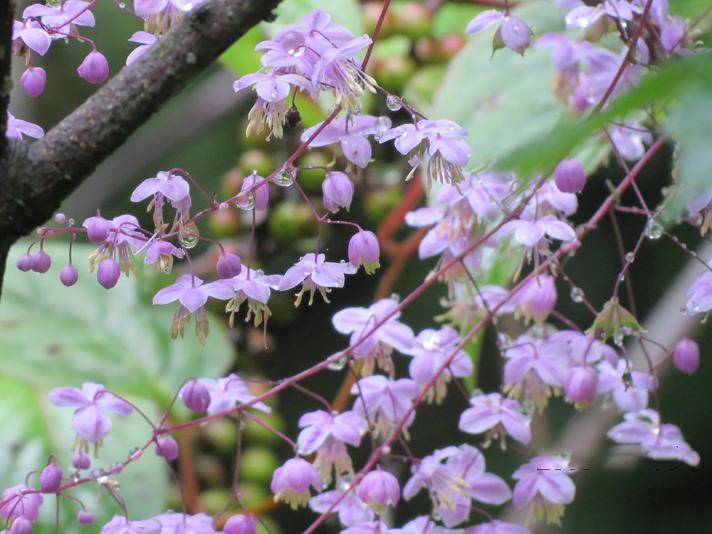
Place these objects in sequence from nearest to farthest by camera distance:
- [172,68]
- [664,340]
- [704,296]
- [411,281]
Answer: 1. [172,68]
2. [704,296]
3. [664,340]
4. [411,281]

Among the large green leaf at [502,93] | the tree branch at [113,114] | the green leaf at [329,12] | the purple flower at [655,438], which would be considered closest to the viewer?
the tree branch at [113,114]

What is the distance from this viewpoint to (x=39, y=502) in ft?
1.54

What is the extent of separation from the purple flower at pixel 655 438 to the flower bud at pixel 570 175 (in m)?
0.18

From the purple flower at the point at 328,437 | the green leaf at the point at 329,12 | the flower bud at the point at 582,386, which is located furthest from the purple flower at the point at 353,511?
the green leaf at the point at 329,12

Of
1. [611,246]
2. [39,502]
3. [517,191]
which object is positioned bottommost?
[611,246]

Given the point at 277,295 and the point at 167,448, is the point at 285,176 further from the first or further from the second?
the point at 277,295

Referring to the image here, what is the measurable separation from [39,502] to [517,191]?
0.86 ft

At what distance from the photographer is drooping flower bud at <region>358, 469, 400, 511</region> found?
460mm

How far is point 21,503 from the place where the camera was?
462 mm

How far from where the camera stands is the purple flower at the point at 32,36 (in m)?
0.43

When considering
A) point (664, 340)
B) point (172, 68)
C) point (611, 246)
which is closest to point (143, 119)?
point (172, 68)

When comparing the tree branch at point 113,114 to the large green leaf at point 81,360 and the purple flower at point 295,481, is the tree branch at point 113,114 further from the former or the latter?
the large green leaf at point 81,360

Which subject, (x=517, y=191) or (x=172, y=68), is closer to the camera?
(x=172, y=68)

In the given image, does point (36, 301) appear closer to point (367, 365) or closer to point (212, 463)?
point (212, 463)
